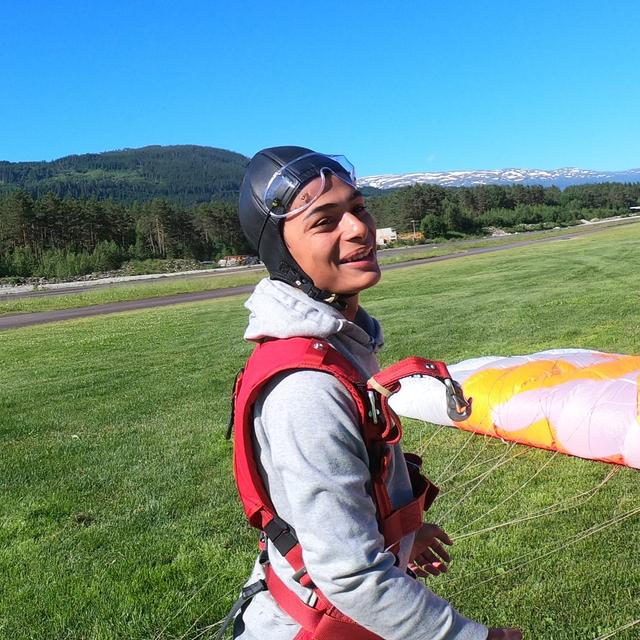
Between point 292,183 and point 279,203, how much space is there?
6 centimetres

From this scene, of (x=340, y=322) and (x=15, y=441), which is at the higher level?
(x=340, y=322)

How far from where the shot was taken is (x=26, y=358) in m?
15.6

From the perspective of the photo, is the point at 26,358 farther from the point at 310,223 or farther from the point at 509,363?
the point at 310,223

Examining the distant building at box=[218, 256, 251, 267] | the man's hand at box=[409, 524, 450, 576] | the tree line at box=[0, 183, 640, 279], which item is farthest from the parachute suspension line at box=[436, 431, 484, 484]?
the distant building at box=[218, 256, 251, 267]

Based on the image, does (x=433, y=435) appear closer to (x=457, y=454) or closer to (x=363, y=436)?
(x=457, y=454)

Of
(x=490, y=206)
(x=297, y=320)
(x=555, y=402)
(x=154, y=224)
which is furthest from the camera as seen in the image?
(x=490, y=206)

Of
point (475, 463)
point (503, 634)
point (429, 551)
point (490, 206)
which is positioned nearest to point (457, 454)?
point (475, 463)

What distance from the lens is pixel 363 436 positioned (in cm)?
144

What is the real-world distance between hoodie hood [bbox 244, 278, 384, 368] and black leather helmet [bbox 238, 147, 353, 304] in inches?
1.4

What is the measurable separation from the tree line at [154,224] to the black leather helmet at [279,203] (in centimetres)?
7473

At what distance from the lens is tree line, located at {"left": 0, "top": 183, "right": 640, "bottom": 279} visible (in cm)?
7677

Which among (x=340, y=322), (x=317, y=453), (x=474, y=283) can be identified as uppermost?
(x=340, y=322)

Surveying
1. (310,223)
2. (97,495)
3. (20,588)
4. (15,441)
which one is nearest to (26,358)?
(15,441)

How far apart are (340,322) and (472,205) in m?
140
